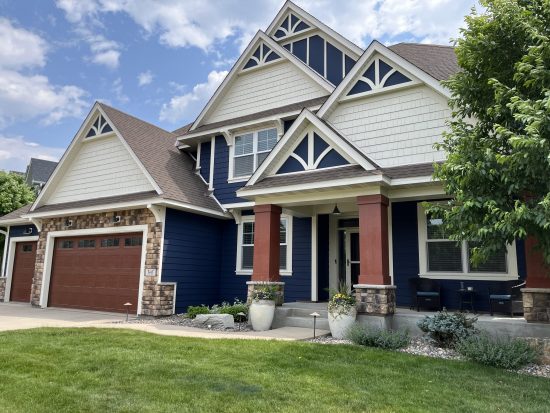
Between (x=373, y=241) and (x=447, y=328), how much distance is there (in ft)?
7.28

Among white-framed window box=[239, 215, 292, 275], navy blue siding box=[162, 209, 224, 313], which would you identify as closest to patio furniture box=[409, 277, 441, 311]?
white-framed window box=[239, 215, 292, 275]

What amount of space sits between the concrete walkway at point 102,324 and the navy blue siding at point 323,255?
263 cm

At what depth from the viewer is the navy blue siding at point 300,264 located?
11.8 metres

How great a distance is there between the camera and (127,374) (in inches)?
204

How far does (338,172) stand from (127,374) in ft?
19.3

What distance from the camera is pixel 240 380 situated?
16.5 feet

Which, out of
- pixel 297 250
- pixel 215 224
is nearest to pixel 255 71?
pixel 215 224

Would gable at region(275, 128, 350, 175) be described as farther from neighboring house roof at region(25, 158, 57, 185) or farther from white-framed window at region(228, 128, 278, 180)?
neighboring house roof at region(25, 158, 57, 185)

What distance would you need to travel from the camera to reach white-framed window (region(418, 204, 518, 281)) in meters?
9.23

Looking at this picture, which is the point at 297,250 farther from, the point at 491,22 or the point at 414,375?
the point at 491,22

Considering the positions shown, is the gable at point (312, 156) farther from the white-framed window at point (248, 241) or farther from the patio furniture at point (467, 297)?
the patio furniture at point (467, 297)

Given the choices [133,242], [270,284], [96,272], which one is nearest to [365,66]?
[270,284]

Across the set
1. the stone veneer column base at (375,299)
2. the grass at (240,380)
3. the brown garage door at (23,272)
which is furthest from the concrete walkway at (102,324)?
the brown garage door at (23,272)

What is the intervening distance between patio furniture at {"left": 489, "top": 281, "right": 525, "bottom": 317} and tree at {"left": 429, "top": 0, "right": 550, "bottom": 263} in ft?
10.7
